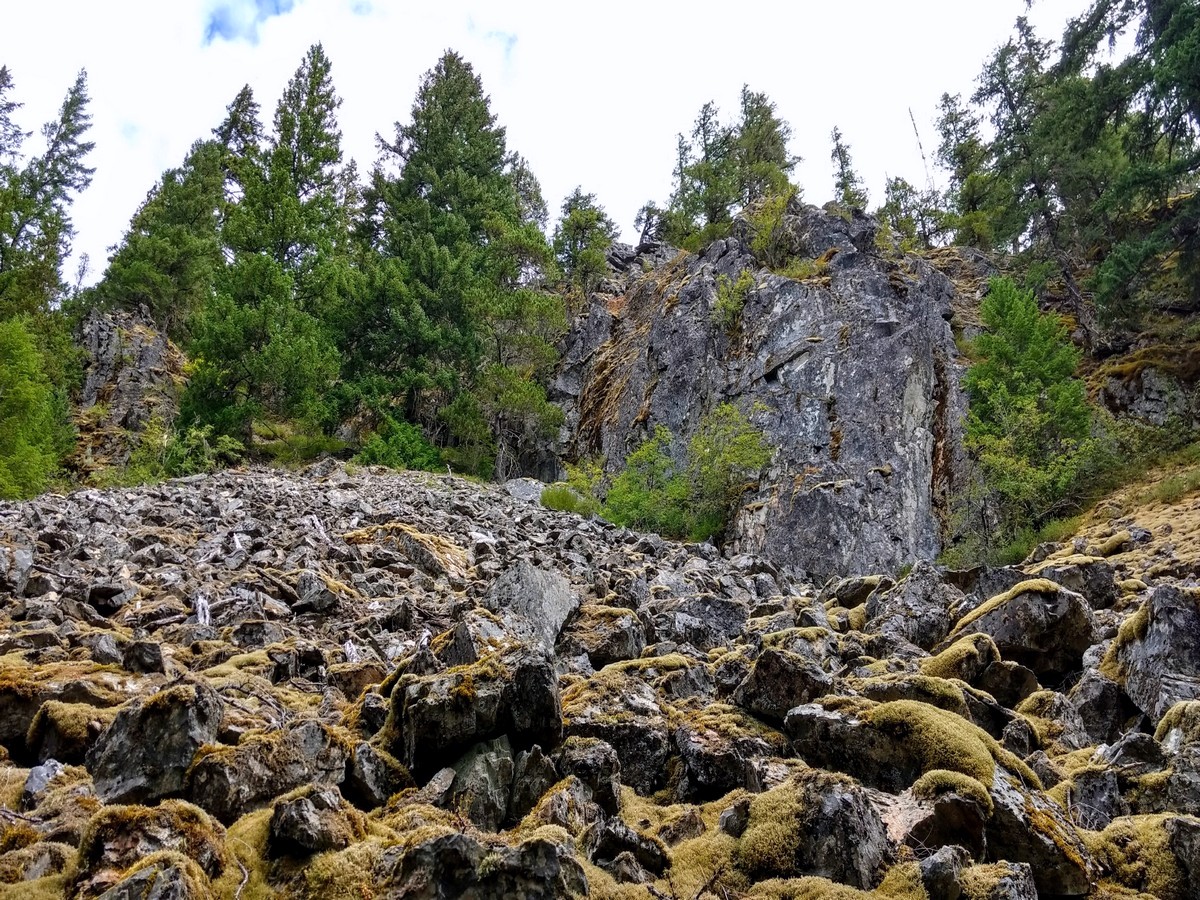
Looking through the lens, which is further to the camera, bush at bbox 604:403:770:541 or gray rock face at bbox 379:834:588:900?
bush at bbox 604:403:770:541

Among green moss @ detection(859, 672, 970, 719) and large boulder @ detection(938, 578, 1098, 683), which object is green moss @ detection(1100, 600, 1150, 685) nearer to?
large boulder @ detection(938, 578, 1098, 683)

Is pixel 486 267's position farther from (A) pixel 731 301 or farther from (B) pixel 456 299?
(A) pixel 731 301

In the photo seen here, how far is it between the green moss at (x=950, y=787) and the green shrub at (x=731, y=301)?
26.5 meters

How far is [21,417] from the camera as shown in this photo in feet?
70.2

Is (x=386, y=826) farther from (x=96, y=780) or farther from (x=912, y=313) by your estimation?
(x=912, y=313)

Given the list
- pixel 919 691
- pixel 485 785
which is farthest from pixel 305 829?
pixel 919 691

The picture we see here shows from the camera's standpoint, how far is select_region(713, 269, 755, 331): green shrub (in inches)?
Result: 1183

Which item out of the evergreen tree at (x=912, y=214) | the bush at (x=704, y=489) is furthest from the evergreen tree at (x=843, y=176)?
the bush at (x=704, y=489)

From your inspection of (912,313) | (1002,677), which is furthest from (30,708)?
(912,313)

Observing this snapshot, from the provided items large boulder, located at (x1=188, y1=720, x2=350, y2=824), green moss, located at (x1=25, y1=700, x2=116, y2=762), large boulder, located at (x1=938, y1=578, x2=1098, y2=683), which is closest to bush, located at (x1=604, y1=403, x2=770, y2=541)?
large boulder, located at (x1=938, y1=578, x2=1098, y2=683)

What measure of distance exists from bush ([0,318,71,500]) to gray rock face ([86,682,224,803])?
19.1 meters

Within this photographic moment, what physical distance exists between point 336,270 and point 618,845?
3187cm

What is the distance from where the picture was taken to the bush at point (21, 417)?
20.2 meters

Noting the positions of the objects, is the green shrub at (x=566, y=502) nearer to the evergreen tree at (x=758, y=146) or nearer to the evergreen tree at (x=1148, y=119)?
the evergreen tree at (x=1148, y=119)
